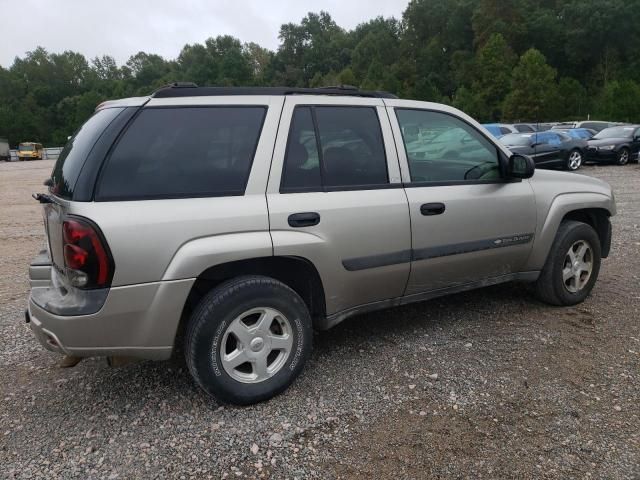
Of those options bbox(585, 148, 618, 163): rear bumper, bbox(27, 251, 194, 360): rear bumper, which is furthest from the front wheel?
bbox(27, 251, 194, 360): rear bumper

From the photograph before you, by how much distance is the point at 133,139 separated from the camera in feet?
9.11

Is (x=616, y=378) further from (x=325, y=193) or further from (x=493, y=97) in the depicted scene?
(x=493, y=97)

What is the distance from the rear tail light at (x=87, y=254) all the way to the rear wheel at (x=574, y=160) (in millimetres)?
17221

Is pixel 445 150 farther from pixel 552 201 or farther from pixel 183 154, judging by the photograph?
pixel 183 154

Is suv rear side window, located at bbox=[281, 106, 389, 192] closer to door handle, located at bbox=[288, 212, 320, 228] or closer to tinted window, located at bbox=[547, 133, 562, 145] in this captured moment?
door handle, located at bbox=[288, 212, 320, 228]

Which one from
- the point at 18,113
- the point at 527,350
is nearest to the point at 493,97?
the point at 527,350

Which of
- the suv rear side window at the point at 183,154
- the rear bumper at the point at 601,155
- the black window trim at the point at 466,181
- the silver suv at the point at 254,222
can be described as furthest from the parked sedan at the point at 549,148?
the suv rear side window at the point at 183,154

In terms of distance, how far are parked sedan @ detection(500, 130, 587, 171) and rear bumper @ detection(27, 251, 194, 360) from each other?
14695 millimetres

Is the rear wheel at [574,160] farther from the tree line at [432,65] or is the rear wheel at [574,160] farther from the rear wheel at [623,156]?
the tree line at [432,65]

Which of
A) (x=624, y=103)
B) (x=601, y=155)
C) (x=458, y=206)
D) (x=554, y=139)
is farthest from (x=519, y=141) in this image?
(x=624, y=103)

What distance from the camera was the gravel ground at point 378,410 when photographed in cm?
256

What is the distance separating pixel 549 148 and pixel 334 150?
49.3ft

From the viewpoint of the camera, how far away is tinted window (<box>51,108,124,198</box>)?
2785mm

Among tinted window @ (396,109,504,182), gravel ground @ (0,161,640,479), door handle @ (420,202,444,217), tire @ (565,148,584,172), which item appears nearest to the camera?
gravel ground @ (0,161,640,479)
